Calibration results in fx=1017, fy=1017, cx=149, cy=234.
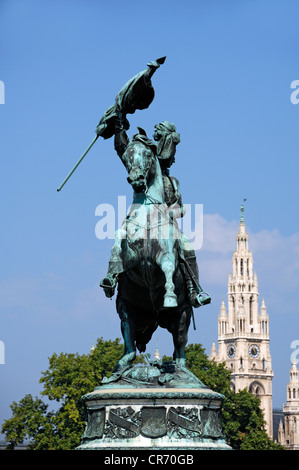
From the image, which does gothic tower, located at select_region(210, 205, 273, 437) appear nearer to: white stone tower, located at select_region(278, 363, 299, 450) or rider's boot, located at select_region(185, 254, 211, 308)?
white stone tower, located at select_region(278, 363, 299, 450)

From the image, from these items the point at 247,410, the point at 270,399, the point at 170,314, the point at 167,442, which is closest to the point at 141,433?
the point at 167,442

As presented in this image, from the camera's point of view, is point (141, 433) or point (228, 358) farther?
point (228, 358)

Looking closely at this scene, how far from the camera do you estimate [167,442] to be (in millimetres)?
14195

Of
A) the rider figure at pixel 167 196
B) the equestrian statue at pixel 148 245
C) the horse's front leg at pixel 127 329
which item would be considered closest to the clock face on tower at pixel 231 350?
the equestrian statue at pixel 148 245

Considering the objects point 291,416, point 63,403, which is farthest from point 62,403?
point 291,416

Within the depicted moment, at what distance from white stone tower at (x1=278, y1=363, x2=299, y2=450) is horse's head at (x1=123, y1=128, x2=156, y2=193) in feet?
539

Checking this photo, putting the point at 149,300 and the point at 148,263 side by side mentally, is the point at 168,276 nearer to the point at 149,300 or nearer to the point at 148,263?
the point at 148,263

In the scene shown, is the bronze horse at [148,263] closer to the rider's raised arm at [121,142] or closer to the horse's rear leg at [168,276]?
the horse's rear leg at [168,276]

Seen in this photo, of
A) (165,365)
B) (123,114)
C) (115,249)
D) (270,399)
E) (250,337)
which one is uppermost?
(250,337)

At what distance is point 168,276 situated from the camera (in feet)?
49.2

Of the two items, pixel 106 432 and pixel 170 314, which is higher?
pixel 170 314
